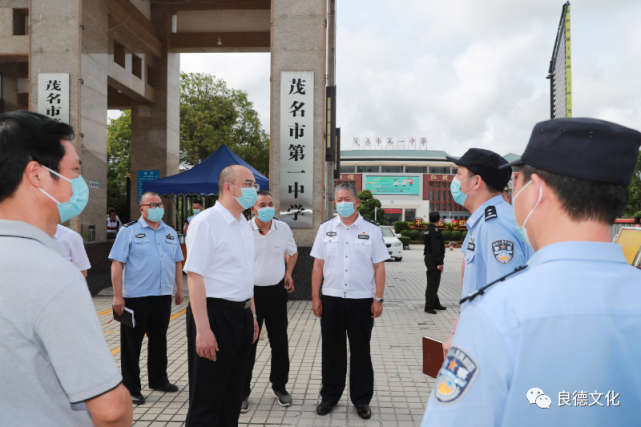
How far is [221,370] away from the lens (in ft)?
10.4

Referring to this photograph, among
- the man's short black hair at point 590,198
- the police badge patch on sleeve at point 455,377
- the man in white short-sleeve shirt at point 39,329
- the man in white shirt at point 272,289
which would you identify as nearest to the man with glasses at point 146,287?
the man in white shirt at point 272,289

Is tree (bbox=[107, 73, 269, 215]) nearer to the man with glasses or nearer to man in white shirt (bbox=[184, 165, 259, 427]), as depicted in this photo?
the man with glasses

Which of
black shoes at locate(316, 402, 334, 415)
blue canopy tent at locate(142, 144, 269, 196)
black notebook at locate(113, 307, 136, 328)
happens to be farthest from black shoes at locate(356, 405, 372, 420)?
blue canopy tent at locate(142, 144, 269, 196)

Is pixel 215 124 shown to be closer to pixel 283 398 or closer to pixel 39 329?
pixel 283 398

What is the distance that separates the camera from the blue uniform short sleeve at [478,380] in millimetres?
958

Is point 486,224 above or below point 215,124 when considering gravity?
below

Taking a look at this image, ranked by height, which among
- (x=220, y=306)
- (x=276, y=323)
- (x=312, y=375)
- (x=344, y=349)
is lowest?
(x=312, y=375)

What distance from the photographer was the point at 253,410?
175 inches

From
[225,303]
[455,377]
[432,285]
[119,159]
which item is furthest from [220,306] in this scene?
[119,159]

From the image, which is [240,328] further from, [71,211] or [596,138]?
[596,138]

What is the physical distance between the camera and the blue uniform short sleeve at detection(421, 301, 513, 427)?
37.7 inches

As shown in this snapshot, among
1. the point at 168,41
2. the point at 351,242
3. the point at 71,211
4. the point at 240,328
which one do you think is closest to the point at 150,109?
the point at 168,41

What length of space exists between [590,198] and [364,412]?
12.0ft

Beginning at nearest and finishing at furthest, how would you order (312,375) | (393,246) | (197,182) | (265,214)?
(265,214)
(312,375)
(197,182)
(393,246)
